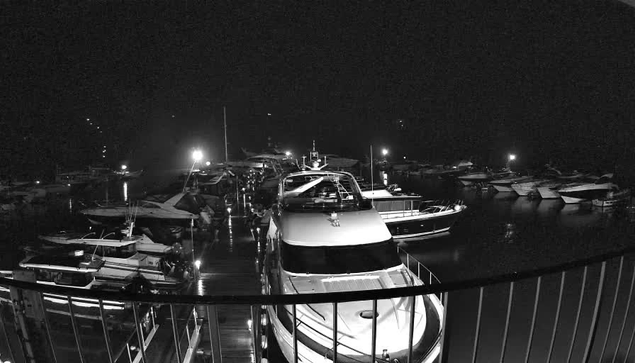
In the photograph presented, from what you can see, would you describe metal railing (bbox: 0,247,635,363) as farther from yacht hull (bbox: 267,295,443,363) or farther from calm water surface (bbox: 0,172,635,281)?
calm water surface (bbox: 0,172,635,281)

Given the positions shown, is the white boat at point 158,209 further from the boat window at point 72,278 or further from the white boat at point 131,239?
the boat window at point 72,278

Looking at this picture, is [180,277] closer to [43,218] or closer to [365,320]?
[365,320]

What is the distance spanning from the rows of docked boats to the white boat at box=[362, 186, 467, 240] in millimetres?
16494

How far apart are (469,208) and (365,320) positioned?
26708 mm

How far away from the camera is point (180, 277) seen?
1064cm

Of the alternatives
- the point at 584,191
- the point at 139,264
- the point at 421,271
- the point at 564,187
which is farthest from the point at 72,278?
the point at 584,191

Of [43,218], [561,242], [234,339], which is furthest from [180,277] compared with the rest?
[43,218]

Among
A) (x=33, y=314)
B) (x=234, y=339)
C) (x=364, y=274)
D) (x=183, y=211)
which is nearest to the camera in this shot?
(x=33, y=314)

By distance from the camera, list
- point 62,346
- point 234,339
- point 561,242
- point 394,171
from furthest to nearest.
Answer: point 394,171 → point 561,242 → point 62,346 → point 234,339

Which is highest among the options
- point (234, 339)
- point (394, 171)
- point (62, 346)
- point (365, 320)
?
point (365, 320)

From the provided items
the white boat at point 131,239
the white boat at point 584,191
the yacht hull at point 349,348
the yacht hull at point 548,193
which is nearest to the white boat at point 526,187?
the yacht hull at point 548,193

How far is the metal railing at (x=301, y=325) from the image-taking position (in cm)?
183

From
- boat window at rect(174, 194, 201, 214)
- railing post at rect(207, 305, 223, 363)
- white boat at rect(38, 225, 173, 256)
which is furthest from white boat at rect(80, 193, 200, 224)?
railing post at rect(207, 305, 223, 363)

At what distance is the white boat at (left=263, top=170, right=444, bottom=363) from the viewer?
4691 mm
